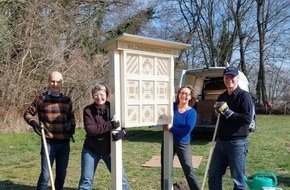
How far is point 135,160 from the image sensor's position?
27.1ft

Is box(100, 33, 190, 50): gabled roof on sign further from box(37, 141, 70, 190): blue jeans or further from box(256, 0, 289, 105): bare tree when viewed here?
box(256, 0, 289, 105): bare tree

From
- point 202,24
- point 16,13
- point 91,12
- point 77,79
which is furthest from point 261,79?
point 16,13

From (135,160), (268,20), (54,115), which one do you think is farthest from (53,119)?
(268,20)

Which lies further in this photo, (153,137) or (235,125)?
(153,137)

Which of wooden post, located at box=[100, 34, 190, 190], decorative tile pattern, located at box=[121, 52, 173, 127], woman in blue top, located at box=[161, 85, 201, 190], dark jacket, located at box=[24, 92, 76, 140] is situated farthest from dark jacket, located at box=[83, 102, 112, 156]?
woman in blue top, located at box=[161, 85, 201, 190]

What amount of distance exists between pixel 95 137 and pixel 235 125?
164 centimetres

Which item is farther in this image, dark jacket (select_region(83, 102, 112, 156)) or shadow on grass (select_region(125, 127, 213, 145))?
shadow on grass (select_region(125, 127, 213, 145))

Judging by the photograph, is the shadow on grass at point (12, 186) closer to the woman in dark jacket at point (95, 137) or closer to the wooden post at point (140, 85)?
the woman in dark jacket at point (95, 137)

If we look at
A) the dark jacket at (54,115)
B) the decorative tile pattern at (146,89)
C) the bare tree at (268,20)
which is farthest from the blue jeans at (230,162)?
the bare tree at (268,20)

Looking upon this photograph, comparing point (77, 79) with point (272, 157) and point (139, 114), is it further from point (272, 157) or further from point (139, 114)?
point (139, 114)

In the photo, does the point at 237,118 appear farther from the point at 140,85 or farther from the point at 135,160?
the point at 135,160

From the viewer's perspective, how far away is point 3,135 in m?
10.8

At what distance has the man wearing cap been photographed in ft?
13.9

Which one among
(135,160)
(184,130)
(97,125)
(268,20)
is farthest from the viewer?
(268,20)
